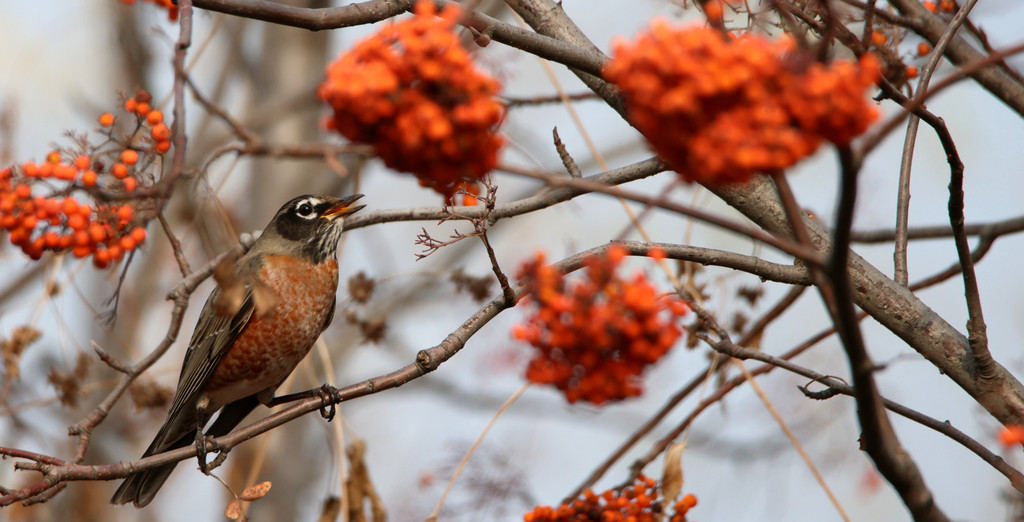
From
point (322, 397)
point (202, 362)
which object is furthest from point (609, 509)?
point (202, 362)

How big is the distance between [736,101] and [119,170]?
2.09m

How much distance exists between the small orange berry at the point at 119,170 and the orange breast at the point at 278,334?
1.49 metres

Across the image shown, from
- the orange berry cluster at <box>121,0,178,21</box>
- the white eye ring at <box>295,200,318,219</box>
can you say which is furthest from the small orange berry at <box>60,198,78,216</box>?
the white eye ring at <box>295,200,318,219</box>

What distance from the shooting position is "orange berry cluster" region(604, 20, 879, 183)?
120cm

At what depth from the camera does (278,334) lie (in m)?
4.20

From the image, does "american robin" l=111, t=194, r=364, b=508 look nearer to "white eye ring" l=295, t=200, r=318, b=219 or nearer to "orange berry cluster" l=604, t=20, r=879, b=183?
"white eye ring" l=295, t=200, r=318, b=219

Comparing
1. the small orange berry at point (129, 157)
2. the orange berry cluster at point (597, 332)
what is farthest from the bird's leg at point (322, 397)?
the orange berry cluster at point (597, 332)

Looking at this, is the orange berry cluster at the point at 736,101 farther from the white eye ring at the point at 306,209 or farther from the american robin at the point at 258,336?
the white eye ring at the point at 306,209

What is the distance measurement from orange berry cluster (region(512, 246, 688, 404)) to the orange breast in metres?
2.88

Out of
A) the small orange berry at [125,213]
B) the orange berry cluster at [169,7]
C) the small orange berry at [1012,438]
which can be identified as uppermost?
the orange berry cluster at [169,7]

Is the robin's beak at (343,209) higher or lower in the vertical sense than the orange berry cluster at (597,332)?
higher

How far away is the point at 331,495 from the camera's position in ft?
11.6

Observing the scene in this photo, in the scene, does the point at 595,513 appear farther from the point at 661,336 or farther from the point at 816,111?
the point at 816,111

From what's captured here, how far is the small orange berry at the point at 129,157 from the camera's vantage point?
8.92ft
